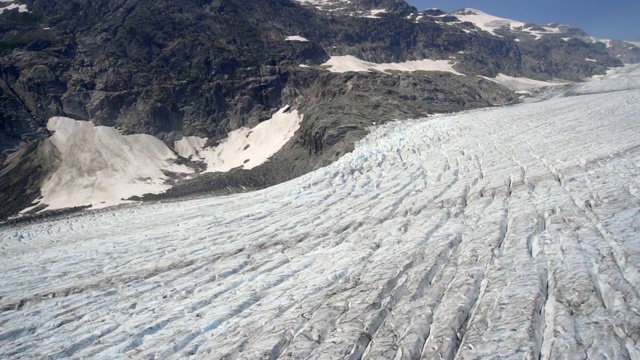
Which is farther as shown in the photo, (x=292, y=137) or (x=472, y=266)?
(x=292, y=137)

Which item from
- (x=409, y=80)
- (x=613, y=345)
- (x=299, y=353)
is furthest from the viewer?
(x=409, y=80)

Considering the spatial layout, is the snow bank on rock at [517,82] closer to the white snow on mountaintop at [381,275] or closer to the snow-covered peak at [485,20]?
the snow-covered peak at [485,20]

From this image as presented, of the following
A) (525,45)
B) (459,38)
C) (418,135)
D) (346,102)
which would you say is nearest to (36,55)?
(346,102)

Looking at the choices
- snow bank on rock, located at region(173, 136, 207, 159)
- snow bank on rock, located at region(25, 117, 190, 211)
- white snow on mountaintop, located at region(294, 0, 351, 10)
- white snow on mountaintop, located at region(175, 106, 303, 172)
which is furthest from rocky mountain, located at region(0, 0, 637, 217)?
white snow on mountaintop, located at region(294, 0, 351, 10)

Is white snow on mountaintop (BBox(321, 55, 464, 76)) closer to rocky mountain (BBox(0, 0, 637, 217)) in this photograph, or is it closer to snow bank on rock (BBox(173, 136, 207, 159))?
rocky mountain (BBox(0, 0, 637, 217))

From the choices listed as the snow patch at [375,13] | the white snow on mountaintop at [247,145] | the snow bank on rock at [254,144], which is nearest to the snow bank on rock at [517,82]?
the snow patch at [375,13]

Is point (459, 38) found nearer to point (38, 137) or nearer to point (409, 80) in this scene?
point (409, 80)

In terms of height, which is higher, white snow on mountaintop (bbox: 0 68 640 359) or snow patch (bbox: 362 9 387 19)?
snow patch (bbox: 362 9 387 19)
